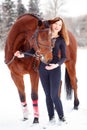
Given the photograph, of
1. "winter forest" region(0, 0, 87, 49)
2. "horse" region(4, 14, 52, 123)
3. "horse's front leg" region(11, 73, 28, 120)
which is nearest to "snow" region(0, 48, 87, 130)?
"horse's front leg" region(11, 73, 28, 120)

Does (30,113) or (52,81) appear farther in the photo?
(30,113)

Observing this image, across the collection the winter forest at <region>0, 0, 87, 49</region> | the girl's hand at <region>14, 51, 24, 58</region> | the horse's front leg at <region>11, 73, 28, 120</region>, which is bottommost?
the winter forest at <region>0, 0, 87, 49</region>

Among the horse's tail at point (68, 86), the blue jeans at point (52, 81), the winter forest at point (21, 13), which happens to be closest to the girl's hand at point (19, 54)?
the blue jeans at point (52, 81)

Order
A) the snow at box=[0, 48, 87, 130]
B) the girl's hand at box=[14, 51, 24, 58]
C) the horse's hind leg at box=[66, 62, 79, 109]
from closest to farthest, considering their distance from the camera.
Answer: the girl's hand at box=[14, 51, 24, 58] → the snow at box=[0, 48, 87, 130] → the horse's hind leg at box=[66, 62, 79, 109]

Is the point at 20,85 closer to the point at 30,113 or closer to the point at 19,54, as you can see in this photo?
the point at 19,54

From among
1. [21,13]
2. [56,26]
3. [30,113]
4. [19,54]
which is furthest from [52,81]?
[21,13]

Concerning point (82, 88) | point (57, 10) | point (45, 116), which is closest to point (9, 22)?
point (57, 10)

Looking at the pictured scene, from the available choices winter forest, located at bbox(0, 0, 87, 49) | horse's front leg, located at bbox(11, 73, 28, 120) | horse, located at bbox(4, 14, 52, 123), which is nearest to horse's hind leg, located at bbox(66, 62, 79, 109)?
horse's front leg, located at bbox(11, 73, 28, 120)

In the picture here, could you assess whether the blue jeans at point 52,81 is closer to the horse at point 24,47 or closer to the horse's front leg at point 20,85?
the horse at point 24,47

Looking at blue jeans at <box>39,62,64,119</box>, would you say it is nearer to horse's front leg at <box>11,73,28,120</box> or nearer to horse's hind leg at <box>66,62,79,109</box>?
horse's front leg at <box>11,73,28,120</box>

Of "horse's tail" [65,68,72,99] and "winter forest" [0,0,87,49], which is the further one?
"winter forest" [0,0,87,49]

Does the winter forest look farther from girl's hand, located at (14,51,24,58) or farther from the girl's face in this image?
the girl's face

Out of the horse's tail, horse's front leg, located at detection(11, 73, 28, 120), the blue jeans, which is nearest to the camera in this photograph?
the blue jeans

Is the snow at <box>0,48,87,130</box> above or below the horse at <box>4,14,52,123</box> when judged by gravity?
below
